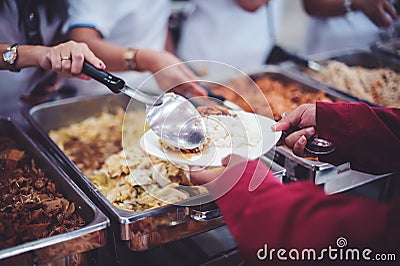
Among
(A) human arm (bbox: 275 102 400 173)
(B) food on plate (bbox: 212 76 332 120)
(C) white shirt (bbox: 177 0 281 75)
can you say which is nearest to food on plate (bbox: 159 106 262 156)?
A: (A) human arm (bbox: 275 102 400 173)

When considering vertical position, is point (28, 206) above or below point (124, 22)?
below

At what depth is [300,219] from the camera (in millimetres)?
881

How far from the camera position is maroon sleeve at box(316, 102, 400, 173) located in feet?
3.91

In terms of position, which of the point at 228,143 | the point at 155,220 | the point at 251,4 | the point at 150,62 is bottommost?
the point at 155,220

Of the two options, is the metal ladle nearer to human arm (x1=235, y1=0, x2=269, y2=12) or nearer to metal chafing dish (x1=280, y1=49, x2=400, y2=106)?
metal chafing dish (x1=280, y1=49, x2=400, y2=106)

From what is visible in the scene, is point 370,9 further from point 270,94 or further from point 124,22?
point 124,22

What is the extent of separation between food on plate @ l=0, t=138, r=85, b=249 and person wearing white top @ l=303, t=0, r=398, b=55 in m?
1.59

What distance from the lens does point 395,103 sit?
1.69 meters

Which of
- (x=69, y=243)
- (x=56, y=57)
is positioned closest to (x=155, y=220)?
(x=69, y=243)

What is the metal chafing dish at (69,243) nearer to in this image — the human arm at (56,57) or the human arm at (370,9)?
the human arm at (56,57)

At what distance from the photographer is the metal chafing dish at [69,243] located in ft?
3.28

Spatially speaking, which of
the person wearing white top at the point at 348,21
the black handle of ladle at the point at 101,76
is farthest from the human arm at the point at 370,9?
the black handle of ladle at the point at 101,76

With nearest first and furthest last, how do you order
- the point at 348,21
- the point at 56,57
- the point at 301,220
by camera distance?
the point at 301,220
the point at 56,57
the point at 348,21

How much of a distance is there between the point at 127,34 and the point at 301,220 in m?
1.44
